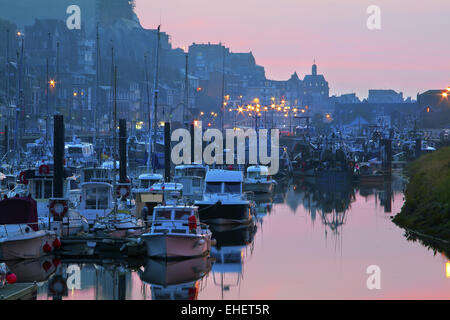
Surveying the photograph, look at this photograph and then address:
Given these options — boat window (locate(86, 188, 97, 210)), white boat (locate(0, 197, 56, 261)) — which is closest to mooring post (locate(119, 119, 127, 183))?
boat window (locate(86, 188, 97, 210))

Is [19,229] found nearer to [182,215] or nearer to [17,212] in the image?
[17,212]

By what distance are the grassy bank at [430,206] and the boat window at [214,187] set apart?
10.0 metres

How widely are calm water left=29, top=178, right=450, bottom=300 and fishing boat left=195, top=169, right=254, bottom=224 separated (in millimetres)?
1145

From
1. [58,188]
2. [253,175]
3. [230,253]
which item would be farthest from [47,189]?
[253,175]

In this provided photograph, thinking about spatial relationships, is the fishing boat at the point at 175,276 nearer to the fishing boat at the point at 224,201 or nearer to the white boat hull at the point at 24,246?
the white boat hull at the point at 24,246

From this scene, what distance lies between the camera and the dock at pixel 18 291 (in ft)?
88.6

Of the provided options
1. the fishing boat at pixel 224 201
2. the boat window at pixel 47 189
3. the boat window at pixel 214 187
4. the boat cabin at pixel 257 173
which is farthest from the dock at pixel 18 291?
the boat cabin at pixel 257 173

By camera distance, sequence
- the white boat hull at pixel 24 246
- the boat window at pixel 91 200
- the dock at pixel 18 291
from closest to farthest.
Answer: the dock at pixel 18 291 < the white boat hull at pixel 24 246 < the boat window at pixel 91 200

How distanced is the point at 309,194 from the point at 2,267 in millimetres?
46384

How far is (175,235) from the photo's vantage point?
116ft

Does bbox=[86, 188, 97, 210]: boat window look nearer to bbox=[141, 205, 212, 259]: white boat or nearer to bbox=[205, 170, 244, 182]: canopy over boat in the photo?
bbox=[141, 205, 212, 259]: white boat

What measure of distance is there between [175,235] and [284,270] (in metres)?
4.56

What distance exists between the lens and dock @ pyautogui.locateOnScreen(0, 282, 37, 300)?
88.6 ft
